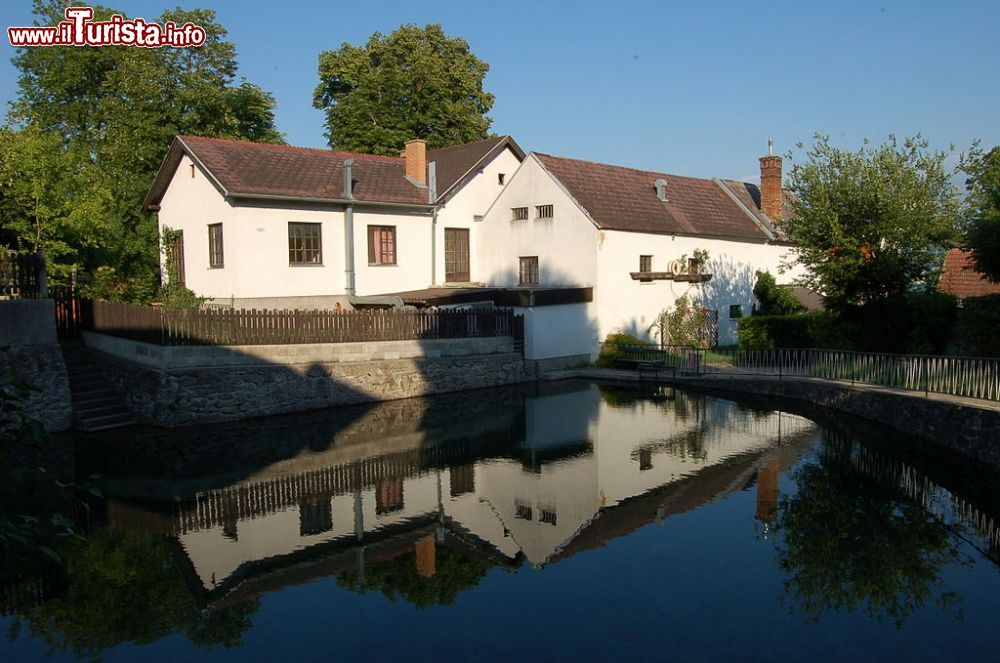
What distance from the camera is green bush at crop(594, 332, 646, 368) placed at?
27.8 metres

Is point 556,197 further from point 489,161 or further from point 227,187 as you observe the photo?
point 227,187

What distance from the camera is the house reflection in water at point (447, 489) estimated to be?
10.9 meters

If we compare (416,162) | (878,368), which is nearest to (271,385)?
(416,162)

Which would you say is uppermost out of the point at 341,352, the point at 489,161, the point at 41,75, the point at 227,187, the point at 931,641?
the point at 41,75

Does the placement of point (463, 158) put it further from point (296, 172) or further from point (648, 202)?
point (648, 202)

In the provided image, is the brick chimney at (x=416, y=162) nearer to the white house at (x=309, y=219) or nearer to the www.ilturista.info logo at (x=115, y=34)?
the white house at (x=309, y=219)

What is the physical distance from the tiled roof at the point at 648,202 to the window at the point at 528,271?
3360 mm

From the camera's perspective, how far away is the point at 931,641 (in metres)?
8.17

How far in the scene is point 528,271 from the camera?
100 ft

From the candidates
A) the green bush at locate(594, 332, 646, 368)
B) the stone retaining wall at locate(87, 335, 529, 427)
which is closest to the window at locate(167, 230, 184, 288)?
the stone retaining wall at locate(87, 335, 529, 427)

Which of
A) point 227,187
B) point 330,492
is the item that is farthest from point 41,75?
point 330,492

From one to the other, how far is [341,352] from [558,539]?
12.1 meters

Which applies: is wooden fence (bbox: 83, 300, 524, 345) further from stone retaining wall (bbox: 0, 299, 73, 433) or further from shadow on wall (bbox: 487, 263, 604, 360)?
stone retaining wall (bbox: 0, 299, 73, 433)

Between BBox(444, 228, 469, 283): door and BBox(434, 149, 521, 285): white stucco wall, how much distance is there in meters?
0.20
